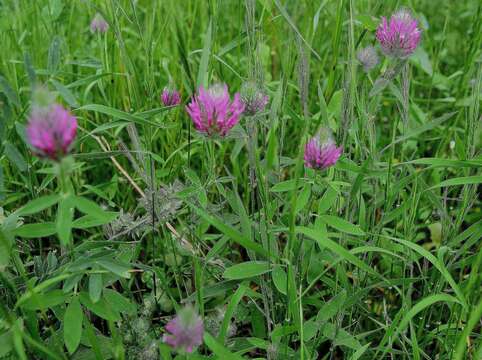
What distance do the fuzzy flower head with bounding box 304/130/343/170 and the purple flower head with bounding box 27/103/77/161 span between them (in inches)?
17.4

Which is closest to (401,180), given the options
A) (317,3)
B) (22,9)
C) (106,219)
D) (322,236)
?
(322,236)

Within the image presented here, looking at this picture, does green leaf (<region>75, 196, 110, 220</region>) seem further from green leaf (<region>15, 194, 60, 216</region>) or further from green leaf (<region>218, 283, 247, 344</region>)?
green leaf (<region>218, 283, 247, 344</region>)

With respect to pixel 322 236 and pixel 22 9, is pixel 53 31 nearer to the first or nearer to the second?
pixel 22 9

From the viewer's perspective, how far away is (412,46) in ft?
3.88

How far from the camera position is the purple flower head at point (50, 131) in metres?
0.73

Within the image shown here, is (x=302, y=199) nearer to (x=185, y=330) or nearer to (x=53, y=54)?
(x=185, y=330)

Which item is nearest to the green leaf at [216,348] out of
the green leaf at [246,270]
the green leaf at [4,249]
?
the green leaf at [246,270]

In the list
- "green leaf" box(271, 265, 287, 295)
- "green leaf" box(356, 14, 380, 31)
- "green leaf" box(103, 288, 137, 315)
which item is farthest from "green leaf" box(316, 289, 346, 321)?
"green leaf" box(356, 14, 380, 31)

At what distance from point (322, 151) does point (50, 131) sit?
0.47m

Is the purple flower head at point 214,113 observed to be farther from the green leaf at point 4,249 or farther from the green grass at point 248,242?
the green leaf at point 4,249

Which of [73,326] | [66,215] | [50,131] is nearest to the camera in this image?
[50,131]

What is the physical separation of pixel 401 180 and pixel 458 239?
175mm

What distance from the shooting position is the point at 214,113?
38.6 inches

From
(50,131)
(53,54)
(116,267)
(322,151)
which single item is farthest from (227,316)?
(53,54)
